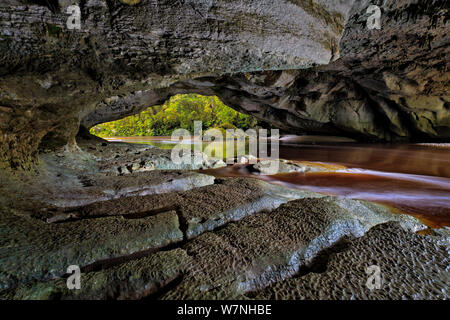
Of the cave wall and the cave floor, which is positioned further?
the cave wall

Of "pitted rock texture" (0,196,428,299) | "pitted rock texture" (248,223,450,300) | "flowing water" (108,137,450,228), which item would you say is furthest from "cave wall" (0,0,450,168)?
"flowing water" (108,137,450,228)

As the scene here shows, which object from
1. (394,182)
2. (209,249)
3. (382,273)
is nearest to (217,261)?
(209,249)

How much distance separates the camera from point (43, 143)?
12.3ft

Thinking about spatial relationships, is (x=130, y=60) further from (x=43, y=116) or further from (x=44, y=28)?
(x=43, y=116)

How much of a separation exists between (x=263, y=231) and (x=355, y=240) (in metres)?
0.60

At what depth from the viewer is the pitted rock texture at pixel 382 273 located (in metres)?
0.95

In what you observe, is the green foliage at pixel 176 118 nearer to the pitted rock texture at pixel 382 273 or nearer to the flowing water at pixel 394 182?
the flowing water at pixel 394 182

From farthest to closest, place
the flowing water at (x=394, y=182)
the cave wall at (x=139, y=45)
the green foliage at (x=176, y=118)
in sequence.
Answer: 1. the green foliage at (x=176, y=118)
2. the flowing water at (x=394, y=182)
3. the cave wall at (x=139, y=45)

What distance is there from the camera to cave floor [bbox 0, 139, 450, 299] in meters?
0.99

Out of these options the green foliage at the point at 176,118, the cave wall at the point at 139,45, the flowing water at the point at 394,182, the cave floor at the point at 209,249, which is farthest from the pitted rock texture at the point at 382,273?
the green foliage at the point at 176,118

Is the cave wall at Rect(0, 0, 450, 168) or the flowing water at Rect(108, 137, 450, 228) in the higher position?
the cave wall at Rect(0, 0, 450, 168)

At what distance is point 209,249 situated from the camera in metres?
1.28

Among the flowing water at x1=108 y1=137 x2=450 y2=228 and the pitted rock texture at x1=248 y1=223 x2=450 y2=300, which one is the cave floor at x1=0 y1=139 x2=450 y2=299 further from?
the flowing water at x1=108 y1=137 x2=450 y2=228
